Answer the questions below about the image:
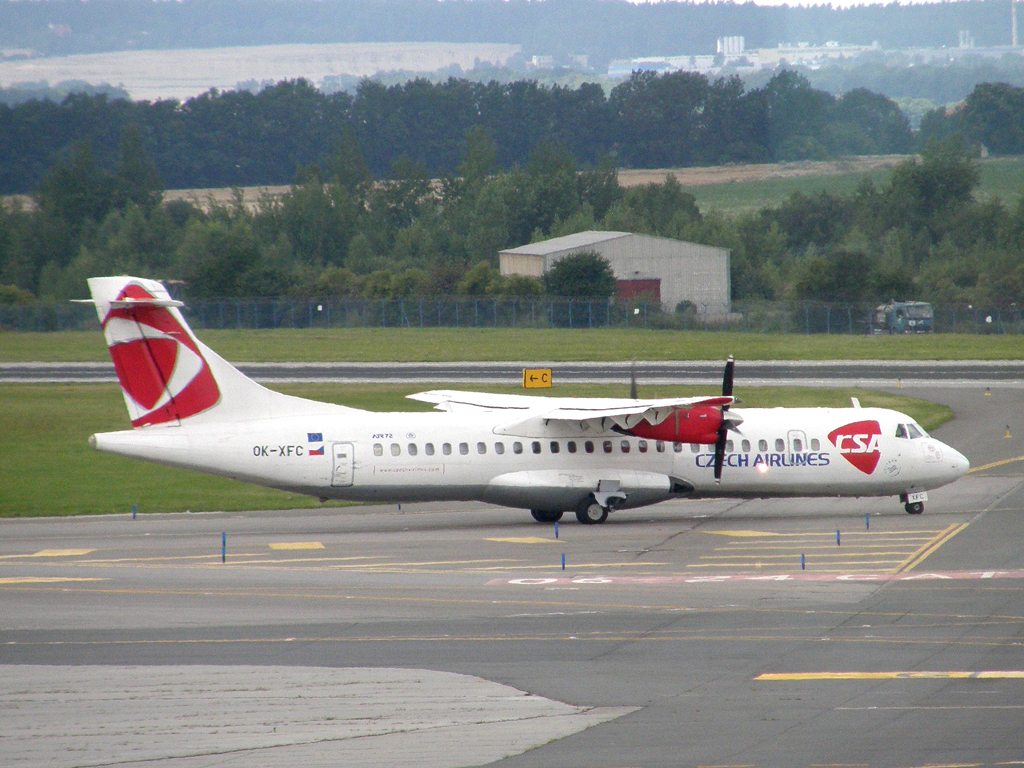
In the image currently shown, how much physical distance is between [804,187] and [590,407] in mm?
109120

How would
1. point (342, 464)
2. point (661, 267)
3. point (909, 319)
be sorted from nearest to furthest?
point (342, 464), point (909, 319), point (661, 267)

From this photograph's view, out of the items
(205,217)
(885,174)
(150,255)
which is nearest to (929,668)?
(150,255)

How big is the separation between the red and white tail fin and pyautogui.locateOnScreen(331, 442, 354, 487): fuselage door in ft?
8.70

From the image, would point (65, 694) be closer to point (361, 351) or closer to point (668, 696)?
point (668, 696)

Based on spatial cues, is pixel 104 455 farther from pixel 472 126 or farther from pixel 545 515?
pixel 472 126

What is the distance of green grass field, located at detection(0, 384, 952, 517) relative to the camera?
117 ft

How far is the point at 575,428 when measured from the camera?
31625 mm

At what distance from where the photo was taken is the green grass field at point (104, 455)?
35.5m

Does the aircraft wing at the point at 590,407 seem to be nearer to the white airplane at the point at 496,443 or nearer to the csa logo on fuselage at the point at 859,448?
the white airplane at the point at 496,443

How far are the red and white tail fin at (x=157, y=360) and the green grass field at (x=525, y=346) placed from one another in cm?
4205

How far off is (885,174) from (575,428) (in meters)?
112

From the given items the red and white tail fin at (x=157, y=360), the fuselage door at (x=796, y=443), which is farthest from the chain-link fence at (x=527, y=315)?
the red and white tail fin at (x=157, y=360)

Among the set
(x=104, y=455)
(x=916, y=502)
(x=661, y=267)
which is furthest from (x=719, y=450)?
(x=661, y=267)

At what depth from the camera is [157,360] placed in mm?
29344
